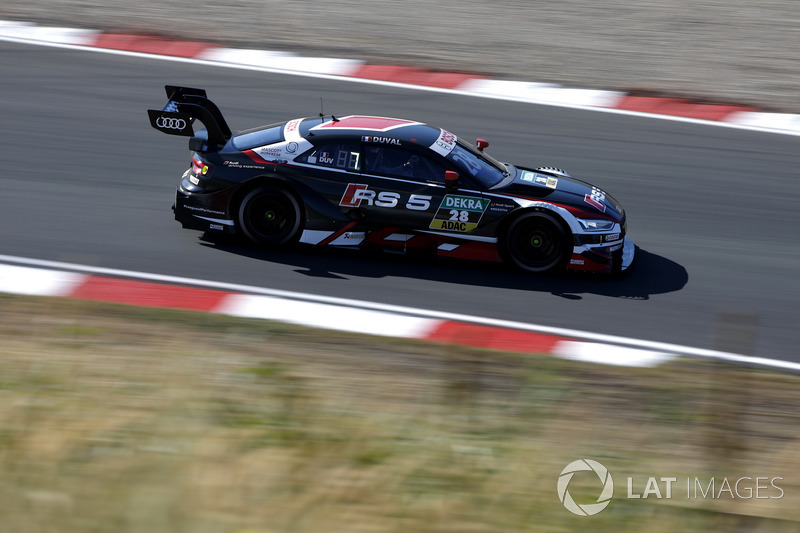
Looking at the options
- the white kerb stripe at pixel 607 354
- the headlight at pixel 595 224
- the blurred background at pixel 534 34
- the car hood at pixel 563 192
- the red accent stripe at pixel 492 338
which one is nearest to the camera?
the white kerb stripe at pixel 607 354

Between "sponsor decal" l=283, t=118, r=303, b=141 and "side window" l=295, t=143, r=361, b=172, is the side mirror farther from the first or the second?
"sponsor decal" l=283, t=118, r=303, b=141

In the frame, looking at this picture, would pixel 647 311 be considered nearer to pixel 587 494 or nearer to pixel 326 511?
pixel 587 494

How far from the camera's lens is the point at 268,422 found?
5.13m

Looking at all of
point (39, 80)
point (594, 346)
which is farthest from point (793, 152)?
point (39, 80)

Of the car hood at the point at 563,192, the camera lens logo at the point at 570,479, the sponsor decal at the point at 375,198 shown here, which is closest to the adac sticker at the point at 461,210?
the sponsor decal at the point at 375,198

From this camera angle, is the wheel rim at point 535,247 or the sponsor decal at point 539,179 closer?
the wheel rim at point 535,247

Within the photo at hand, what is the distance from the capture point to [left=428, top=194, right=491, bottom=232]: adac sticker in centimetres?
867

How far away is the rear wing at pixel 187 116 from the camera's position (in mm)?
9062

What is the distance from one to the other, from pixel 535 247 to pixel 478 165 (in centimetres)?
101

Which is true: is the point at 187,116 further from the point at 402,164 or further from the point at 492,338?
the point at 492,338

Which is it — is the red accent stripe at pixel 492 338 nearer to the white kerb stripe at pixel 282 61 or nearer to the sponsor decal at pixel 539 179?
the sponsor decal at pixel 539 179

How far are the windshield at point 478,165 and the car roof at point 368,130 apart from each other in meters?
0.27

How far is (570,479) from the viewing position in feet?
15.2

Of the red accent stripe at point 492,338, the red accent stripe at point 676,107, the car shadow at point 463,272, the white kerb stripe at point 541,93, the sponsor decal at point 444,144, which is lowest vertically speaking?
the red accent stripe at point 492,338
